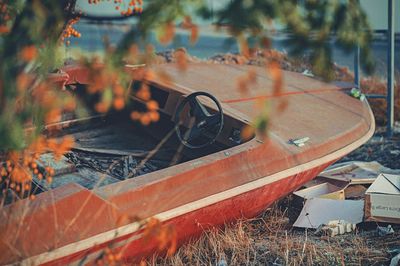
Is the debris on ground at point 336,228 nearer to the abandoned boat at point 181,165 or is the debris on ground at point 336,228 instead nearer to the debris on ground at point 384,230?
the debris on ground at point 384,230

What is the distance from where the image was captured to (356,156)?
7.72m

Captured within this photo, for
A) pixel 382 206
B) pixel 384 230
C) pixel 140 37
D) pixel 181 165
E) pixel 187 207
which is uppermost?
pixel 140 37

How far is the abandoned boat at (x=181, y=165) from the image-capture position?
3725mm

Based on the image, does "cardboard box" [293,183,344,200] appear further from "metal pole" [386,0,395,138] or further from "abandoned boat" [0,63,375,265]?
"metal pole" [386,0,395,138]

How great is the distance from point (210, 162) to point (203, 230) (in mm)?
523

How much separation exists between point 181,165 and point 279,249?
38.8 inches

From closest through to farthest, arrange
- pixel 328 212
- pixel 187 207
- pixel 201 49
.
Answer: pixel 187 207, pixel 328 212, pixel 201 49

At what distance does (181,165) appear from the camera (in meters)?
4.46

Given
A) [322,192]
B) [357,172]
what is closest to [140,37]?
[322,192]

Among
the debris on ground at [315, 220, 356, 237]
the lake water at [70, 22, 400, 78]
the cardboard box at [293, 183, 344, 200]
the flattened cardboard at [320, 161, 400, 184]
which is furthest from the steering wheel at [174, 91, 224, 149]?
the flattened cardboard at [320, 161, 400, 184]

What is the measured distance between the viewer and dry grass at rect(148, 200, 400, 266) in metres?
4.50

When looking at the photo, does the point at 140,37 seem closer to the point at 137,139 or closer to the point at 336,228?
the point at 336,228

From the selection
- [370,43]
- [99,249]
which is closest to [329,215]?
[99,249]

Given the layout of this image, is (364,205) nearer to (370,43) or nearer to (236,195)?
(236,195)
